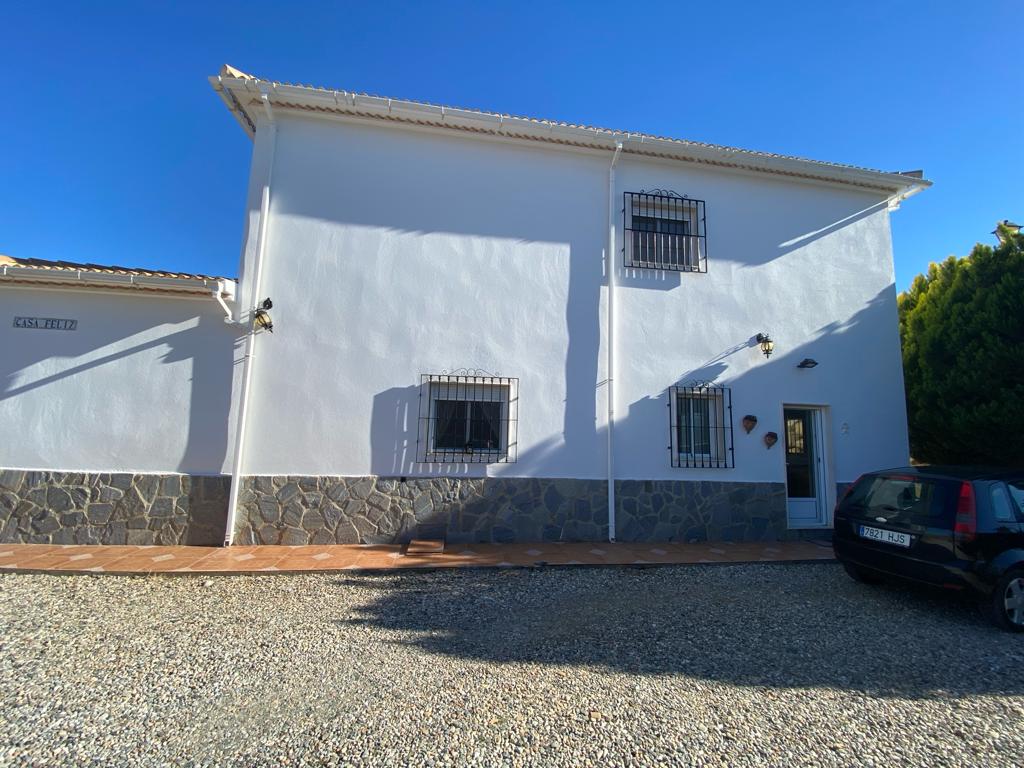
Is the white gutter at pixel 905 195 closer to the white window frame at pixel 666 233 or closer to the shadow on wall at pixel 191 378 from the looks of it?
the white window frame at pixel 666 233

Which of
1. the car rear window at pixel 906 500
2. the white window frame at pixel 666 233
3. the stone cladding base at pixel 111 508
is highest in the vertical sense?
the white window frame at pixel 666 233

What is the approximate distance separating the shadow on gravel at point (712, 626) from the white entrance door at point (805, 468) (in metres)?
2.31

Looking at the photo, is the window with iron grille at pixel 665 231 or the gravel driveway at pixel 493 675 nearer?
the gravel driveway at pixel 493 675

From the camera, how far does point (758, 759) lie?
87.3 inches

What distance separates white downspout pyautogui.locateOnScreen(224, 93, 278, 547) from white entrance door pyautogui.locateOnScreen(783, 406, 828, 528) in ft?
25.2

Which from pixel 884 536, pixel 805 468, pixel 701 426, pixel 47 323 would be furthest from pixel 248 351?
pixel 805 468

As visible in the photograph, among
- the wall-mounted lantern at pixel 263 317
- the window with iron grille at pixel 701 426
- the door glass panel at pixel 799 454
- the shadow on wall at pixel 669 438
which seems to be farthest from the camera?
the door glass panel at pixel 799 454

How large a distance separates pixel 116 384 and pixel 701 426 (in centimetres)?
790

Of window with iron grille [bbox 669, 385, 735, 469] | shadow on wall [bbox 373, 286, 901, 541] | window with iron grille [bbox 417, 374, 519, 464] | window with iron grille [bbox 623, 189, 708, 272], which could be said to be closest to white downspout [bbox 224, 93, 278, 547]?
shadow on wall [bbox 373, 286, 901, 541]

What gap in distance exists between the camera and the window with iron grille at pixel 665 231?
746 cm


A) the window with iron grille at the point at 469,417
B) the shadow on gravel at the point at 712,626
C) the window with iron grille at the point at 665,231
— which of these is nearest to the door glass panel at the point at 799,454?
the shadow on gravel at the point at 712,626

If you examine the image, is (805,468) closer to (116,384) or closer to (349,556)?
(349,556)

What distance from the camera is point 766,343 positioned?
7402 mm

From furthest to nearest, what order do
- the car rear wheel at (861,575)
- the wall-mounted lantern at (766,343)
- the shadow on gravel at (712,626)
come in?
1. the wall-mounted lantern at (766,343)
2. the car rear wheel at (861,575)
3. the shadow on gravel at (712,626)
